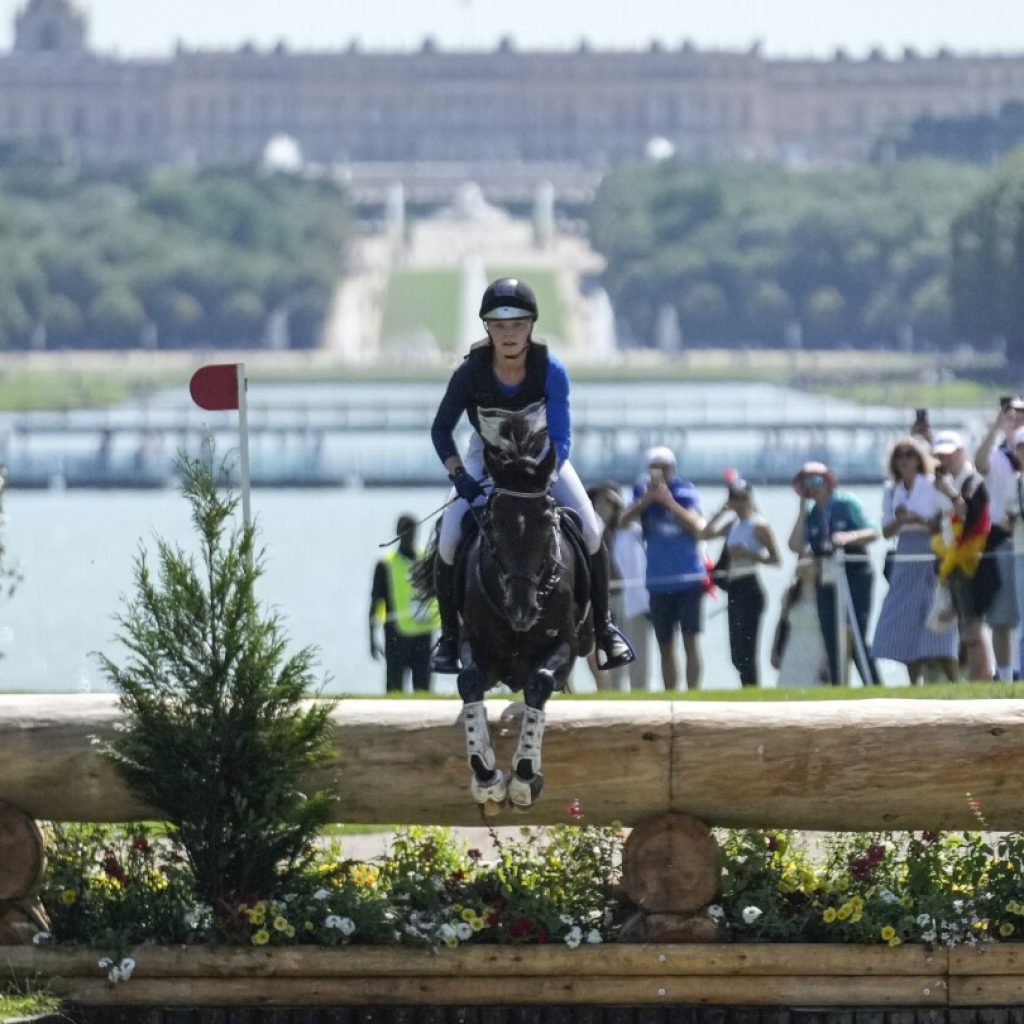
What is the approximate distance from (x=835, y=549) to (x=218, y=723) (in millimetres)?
5463

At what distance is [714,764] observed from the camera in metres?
7.68

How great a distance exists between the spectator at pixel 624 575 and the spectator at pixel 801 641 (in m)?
0.64

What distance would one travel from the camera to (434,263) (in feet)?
366

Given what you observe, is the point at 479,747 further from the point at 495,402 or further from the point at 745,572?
the point at 745,572

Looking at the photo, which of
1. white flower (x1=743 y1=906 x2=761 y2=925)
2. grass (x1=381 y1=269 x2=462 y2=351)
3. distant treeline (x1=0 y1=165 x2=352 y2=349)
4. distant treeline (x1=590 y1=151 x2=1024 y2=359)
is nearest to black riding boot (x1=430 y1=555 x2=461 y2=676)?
white flower (x1=743 y1=906 x2=761 y2=925)

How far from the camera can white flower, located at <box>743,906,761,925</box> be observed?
25.1ft

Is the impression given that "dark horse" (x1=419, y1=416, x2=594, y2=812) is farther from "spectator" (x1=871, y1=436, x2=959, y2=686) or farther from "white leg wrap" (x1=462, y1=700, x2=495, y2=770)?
"spectator" (x1=871, y1=436, x2=959, y2=686)

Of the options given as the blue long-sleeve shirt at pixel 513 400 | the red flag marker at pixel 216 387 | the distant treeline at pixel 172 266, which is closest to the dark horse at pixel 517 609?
the blue long-sleeve shirt at pixel 513 400

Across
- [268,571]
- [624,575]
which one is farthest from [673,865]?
[268,571]

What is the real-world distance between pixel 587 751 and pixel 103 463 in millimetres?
36659

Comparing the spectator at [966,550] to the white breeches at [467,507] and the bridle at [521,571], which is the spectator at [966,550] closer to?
the white breeches at [467,507]

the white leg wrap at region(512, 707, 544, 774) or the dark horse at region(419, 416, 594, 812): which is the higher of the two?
the dark horse at region(419, 416, 594, 812)

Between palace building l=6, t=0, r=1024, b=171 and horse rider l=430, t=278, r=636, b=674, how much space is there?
143023mm

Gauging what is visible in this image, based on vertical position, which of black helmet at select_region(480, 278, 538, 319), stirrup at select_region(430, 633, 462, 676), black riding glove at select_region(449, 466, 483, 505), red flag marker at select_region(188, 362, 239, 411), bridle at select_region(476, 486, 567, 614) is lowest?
stirrup at select_region(430, 633, 462, 676)
